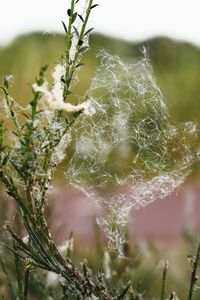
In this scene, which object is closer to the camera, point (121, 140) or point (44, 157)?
point (44, 157)

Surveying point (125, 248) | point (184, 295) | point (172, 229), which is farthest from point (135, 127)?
point (172, 229)

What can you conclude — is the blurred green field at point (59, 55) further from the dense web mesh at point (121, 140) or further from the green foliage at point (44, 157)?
the green foliage at point (44, 157)

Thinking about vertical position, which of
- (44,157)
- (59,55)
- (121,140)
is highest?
(59,55)

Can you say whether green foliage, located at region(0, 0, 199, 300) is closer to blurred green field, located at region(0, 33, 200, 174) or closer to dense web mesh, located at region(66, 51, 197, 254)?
dense web mesh, located at region(66, 51, 197, 254)

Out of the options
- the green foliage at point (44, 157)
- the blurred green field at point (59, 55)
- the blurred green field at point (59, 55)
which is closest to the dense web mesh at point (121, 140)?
the green foliage at point (44, 157)

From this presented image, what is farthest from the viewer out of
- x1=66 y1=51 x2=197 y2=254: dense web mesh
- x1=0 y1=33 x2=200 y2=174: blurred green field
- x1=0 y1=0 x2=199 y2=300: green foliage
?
x1=0 y1=33 x2=200 y2=174: blurred green field

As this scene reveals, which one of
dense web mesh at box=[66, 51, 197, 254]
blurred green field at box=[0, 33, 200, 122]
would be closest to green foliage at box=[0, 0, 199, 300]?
dense web mesh at box=[66, 51, 197, 254]

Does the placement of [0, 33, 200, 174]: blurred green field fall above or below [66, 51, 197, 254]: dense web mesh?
above

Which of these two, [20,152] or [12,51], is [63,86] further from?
[12,51]

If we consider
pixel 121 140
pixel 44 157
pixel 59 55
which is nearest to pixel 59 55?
pixel 59 55

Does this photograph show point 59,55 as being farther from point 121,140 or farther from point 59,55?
point 121,140

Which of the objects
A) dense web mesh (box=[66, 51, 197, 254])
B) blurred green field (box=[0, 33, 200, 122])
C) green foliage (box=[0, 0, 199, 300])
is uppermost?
blurred green field (box=[0, 33, 200, 122])
